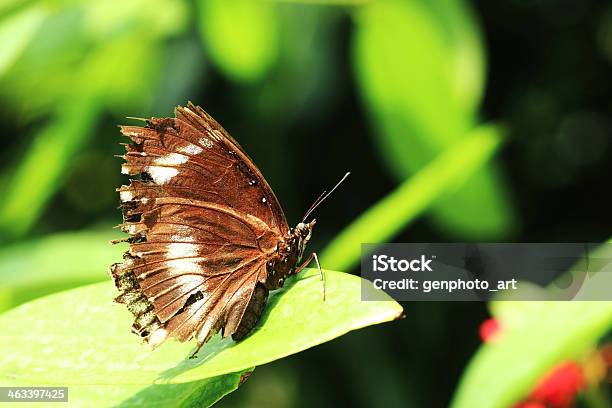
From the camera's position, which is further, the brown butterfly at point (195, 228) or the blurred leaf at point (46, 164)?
the blurred leaf at point (46, 164)

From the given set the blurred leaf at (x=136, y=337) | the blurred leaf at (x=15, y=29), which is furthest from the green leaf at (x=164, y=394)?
the blurred leaf at (x=15, y=29)

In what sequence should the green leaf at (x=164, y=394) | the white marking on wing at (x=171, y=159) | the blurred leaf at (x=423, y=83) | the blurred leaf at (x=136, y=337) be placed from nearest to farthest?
the blurred leaf at (x=136, y=337) < the green leaf at (x=164, y=394) < the white marking on wing at (x=171, y=159) < the blurred leaf at (x=423, y=83)

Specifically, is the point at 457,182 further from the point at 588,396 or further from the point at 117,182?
the point at 117,182

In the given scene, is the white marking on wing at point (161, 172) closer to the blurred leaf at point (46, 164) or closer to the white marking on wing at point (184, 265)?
the white marking on wing at point (184, 265)

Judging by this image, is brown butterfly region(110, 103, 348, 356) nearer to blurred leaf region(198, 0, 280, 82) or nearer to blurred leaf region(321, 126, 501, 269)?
blurred leaf region(321, 126, 501, 269)

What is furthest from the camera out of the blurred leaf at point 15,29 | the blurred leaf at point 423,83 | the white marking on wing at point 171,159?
the blurred leaf at point 423,83

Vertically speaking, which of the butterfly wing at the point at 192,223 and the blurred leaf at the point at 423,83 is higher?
the blurred leaf at the point at 423,83

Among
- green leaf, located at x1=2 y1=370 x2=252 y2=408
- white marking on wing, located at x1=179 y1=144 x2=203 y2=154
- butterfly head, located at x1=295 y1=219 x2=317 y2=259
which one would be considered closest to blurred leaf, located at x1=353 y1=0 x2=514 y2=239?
butterfly head, located at x1=295 y1=219 x2=317 y2=259

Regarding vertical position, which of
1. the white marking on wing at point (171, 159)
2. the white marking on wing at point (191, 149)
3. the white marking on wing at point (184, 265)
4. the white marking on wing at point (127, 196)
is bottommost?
the white marking on wing at point (184, 265)

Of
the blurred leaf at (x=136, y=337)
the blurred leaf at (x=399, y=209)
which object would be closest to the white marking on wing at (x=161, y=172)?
the blurred leaf at (x=136, y=337)
